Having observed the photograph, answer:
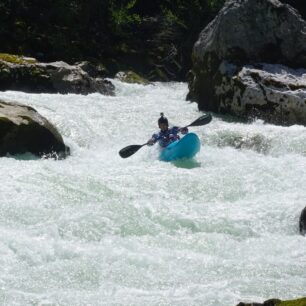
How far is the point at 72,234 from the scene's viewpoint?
25.0 ft

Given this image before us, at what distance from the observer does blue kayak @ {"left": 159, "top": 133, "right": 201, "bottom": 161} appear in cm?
1151

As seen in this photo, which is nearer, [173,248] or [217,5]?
[173,248]

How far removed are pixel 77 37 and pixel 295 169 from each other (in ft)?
46.2

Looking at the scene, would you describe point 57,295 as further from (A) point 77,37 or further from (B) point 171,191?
(A) point 77,37

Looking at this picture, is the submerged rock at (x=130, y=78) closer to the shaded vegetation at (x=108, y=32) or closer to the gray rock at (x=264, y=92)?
the shaded vegetation at (x=108, y=32)

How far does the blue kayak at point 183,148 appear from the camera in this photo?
37.8ft

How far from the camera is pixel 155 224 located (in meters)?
8.12

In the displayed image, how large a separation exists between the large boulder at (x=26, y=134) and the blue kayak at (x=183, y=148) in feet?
Result: 6.09

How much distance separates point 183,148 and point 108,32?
1367 centimetres

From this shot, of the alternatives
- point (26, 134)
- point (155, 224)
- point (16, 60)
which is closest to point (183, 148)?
point (26, 134)

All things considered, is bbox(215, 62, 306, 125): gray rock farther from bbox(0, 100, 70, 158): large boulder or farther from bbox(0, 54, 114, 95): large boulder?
bbox(0, 100, 70, 158): large boulder

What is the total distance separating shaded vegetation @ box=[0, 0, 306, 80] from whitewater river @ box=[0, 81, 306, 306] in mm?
9316

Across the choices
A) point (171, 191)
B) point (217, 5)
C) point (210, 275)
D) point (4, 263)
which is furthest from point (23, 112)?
point (217, 5)

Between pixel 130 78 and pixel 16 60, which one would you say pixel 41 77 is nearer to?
pixel 16 60
